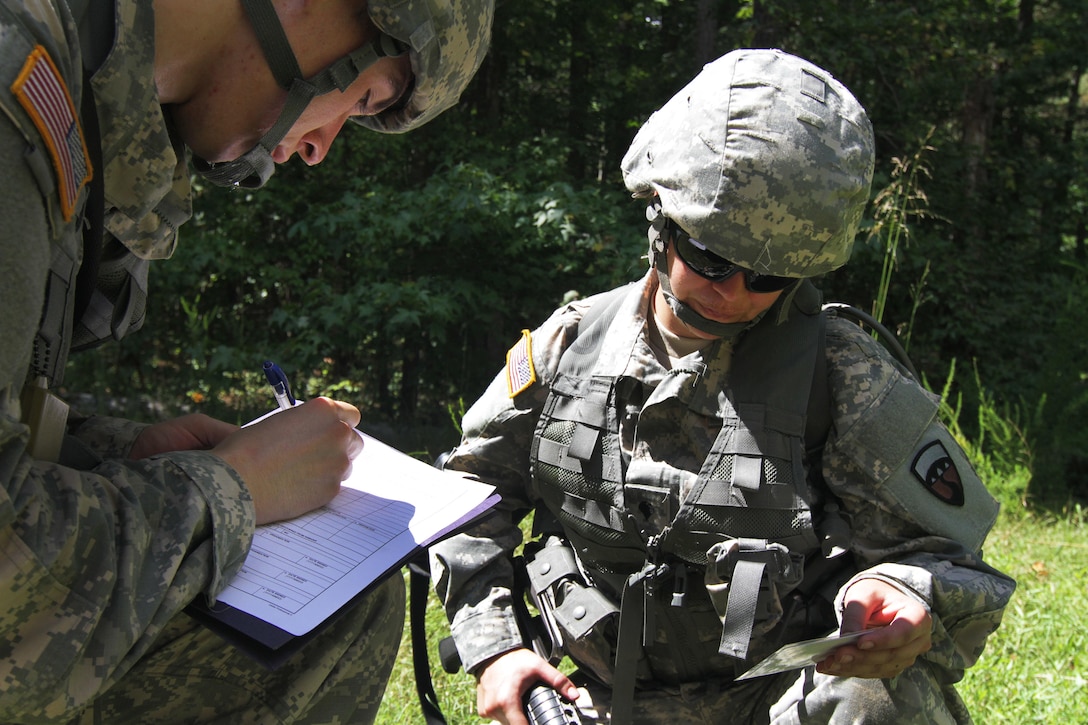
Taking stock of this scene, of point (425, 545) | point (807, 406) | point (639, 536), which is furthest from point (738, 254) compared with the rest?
point (425, 545)

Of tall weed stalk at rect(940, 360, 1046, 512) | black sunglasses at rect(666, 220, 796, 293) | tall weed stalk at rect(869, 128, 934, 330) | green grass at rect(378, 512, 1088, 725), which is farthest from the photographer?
tall weed stalk at rect(940, 360, 1046, 512)

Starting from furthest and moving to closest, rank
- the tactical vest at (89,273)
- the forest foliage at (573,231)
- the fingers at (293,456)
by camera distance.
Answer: the forest foliage at (573,231) → the fingers at (293,456) → the tactical vest at (89,273)

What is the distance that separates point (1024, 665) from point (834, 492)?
4.92 feet

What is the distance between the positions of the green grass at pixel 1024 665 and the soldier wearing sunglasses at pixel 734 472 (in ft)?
2.22

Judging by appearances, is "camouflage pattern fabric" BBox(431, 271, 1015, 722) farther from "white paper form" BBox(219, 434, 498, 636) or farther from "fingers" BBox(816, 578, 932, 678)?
"white paper form" BBox(219, 434, 498, 636)

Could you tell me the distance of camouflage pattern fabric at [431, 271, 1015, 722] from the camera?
1.87 m

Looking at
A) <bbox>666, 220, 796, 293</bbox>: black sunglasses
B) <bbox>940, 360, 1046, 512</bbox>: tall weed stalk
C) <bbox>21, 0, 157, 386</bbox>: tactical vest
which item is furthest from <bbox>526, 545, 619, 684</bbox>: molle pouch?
<bbox>940, 360, 1046, 512</bbox>: tall weed stalk

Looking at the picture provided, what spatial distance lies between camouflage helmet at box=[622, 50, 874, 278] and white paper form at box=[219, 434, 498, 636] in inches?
27.7

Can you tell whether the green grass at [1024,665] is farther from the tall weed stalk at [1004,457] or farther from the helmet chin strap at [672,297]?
the helmet chin strap at [672,297]

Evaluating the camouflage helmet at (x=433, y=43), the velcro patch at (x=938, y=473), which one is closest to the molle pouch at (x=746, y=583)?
the velcro patch at (x=938, y=473)

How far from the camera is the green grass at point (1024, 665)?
2684 millimetres

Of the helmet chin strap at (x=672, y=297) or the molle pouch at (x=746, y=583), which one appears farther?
the helmet chin strap at (x=672, y=297)

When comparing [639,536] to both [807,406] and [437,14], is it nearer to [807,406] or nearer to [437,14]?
[807,406]

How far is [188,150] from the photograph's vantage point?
1.51 m
